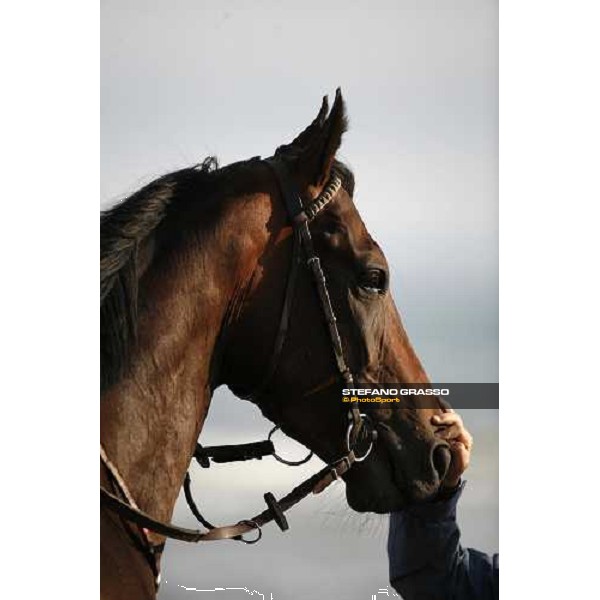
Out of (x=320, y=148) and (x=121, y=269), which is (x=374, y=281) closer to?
(x=320, y=148)

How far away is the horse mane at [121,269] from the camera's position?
6.36ft

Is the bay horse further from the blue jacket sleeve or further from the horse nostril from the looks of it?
the blue jacket sleeve

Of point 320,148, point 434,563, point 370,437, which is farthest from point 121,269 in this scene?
point 434,563

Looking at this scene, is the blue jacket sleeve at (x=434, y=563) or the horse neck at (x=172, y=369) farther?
the blue jacket sleeve at (x=434, y=563)

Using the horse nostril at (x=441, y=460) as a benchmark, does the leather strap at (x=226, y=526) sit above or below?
below

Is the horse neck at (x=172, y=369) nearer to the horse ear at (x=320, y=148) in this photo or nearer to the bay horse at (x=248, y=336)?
the bay horse at (x=248, y=336)

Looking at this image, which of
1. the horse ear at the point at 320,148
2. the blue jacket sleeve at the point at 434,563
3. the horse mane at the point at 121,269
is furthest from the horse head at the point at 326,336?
the blue jacket sleeve at the point at 434,563

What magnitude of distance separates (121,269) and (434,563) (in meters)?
1.00

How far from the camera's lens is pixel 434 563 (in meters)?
2.45

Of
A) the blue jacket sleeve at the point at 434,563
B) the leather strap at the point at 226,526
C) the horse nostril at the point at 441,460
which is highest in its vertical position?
the horse nostril at the point at 441,460

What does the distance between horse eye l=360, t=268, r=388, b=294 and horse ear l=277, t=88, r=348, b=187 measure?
0.19 metres

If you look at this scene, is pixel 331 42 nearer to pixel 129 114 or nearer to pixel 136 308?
pixel 129 114
